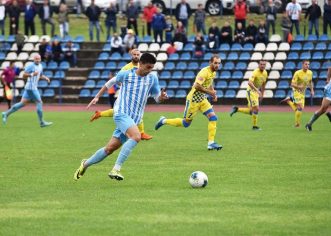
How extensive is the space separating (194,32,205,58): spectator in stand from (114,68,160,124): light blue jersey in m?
28.2

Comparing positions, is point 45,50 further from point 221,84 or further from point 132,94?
point 132,94

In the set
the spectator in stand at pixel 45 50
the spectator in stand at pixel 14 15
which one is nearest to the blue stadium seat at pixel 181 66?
the spectator in stand at pixel 45 50

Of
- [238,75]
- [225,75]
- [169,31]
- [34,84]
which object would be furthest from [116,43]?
[34,84]

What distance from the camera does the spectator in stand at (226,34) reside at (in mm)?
43281

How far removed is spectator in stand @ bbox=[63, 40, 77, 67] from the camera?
4538 centimetres

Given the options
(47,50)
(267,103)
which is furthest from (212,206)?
(47,50)

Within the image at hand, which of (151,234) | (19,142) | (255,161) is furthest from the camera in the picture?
(19,142)

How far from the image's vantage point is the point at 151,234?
10.0 meters

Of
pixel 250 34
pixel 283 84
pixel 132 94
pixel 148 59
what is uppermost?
pixel 148 59

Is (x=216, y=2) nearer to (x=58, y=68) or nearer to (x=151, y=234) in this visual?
(x=58, y=68)

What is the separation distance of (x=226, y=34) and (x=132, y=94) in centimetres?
2898

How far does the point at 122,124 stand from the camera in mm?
14547

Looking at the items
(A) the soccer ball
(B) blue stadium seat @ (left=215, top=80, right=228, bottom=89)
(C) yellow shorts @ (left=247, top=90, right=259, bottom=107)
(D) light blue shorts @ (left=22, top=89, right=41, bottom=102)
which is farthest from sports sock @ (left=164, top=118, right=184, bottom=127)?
(B) blue stadium seat @ (left=215, top=80, right=228, bottom=89)

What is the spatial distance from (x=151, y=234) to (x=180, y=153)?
10287 millimetres
